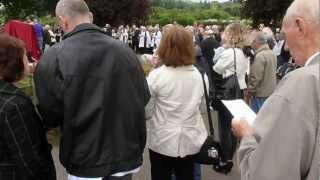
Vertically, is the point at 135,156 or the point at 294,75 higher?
the point at 294,75

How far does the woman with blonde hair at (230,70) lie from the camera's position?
6305mm

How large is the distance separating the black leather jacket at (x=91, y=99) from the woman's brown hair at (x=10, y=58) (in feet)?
0.38

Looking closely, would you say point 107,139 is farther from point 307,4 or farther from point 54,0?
point 54,0

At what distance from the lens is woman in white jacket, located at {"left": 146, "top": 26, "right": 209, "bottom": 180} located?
4.11 m

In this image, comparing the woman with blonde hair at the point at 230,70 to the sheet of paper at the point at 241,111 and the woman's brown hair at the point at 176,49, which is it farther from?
the sheet of paper at the point at 241,111

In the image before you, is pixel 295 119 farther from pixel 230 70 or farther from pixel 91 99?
pixel 230 70

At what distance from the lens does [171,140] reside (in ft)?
13.5

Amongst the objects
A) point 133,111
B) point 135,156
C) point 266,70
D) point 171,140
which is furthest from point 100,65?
point 266,70

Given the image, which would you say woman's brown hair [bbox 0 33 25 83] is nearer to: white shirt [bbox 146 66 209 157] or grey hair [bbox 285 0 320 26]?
white shirt [bbox 146 66 209 157]

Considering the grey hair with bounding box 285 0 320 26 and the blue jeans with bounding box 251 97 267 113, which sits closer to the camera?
the grey hair with bounding box 285 0 320 26

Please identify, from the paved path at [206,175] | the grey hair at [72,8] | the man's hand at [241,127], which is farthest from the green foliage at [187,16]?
the man's hand at [241,127]

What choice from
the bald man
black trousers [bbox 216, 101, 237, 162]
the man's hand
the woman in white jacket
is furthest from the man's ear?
black trousers [bbox 216, 101, 237, 162]

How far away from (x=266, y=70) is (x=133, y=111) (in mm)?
4447

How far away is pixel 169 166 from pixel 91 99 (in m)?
1.48
